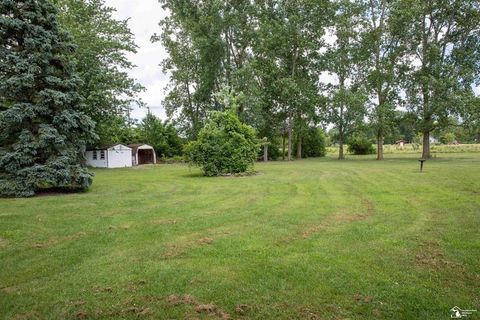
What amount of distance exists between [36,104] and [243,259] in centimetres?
1100

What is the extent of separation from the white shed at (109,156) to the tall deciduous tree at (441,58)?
89.7ft

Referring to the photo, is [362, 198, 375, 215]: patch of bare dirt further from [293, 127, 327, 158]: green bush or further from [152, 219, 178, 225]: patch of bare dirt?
[293, 127, 327, 158]: green bush

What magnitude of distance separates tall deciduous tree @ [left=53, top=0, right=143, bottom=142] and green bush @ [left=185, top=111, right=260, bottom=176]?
8476mm

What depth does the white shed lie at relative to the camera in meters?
32.2

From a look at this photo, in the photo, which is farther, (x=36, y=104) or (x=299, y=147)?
(x=299, y=147)

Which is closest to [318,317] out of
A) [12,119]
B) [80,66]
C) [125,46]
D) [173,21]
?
[12,119]

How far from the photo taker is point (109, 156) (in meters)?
32.2

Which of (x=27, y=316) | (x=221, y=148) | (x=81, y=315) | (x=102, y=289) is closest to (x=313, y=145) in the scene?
(x=221, y=148)

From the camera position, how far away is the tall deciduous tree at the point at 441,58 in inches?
1123

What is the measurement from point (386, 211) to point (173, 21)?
3440 cm

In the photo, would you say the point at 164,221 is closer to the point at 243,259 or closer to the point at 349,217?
the point at 243,259

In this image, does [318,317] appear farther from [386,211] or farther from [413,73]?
[413,73]

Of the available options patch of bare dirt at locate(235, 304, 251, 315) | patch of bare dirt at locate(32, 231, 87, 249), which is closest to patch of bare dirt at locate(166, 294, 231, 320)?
patch of bare dirt at locate(235, 304, 251, 315)

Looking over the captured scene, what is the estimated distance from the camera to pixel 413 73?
31.5 meters
